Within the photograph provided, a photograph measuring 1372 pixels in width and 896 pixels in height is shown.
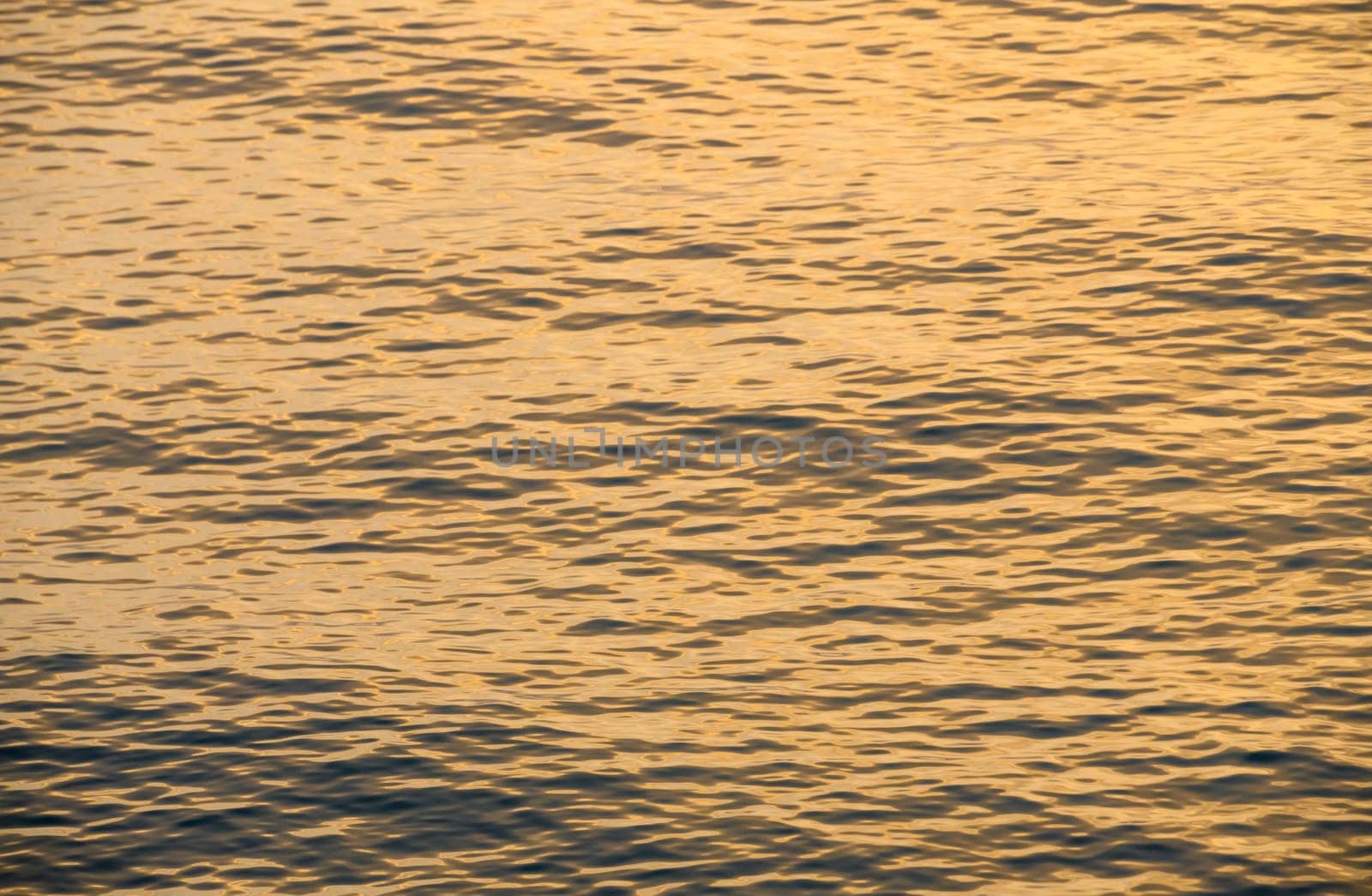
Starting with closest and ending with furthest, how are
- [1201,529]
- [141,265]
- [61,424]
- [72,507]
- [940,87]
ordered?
1. [1201,529]
2. [72,507]
3. [61,424]
4. [141,265]
5. [940,87]

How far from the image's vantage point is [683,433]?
20344mm

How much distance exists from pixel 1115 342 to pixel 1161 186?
4.13 meters

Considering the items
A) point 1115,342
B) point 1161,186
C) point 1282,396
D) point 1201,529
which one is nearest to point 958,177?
point 1161,186

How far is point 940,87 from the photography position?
90.8ft

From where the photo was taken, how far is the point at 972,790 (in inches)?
561

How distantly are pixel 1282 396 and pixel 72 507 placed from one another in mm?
13186

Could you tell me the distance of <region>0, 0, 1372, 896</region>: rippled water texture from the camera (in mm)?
14273

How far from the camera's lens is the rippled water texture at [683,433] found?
14.3m

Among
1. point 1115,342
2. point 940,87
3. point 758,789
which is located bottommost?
point 758,789

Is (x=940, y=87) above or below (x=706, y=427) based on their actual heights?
above

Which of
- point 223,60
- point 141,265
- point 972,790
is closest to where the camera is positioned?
point 972,790

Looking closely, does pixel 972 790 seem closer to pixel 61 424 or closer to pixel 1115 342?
pixel 1115 342

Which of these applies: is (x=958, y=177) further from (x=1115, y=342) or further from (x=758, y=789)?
(x=758, y=789)

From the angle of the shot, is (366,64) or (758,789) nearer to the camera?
(758,789)
